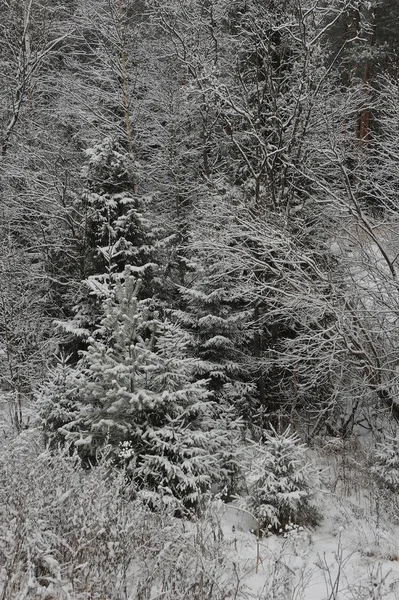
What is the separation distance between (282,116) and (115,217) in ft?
14.2

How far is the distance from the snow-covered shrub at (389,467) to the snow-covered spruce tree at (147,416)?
7.58 feet

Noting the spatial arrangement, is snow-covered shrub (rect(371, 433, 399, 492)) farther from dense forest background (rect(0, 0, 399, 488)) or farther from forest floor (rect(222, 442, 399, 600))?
dense forest background (rect(0, 0, 399, 488))

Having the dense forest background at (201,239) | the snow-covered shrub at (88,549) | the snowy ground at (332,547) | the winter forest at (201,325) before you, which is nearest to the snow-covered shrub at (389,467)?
the winter forest at (201,325)

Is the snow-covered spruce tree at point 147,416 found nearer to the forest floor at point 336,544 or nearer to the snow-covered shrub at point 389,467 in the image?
the forest floor at point 336,544

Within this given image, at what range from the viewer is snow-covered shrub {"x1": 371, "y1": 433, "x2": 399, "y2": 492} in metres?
7.13

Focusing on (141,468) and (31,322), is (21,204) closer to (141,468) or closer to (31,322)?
(31,322)

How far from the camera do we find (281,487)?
19.6ft

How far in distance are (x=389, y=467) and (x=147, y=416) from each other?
388cm

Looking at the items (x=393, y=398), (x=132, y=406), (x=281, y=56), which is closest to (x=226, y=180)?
(x=281, y=56)

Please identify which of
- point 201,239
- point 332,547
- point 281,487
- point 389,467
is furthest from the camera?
point 201,239

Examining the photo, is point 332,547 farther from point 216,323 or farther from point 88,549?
point 216,323

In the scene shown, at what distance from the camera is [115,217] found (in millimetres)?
9461

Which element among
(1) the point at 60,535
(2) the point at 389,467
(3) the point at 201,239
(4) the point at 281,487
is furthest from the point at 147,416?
(3) the point at 201,239

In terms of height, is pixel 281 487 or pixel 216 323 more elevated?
pixel 216 323
